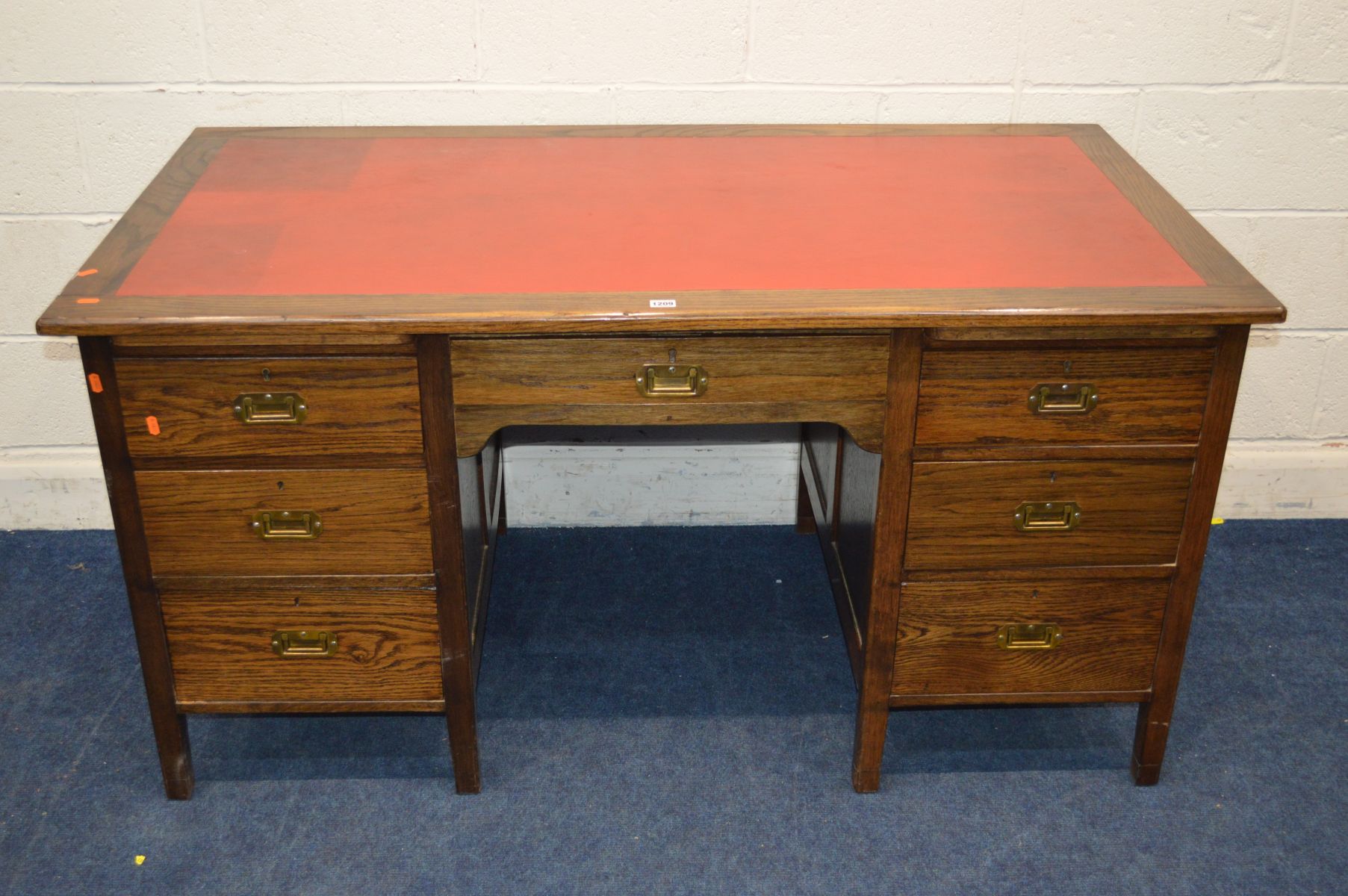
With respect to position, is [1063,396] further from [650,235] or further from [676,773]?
[676,773]

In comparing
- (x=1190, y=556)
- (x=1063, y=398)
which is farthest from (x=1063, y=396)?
(x=1190, y=556)

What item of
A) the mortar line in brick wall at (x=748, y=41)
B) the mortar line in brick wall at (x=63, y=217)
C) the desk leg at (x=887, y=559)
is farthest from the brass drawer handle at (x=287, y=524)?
the mortar line in brick wall at (x=748, y=41)

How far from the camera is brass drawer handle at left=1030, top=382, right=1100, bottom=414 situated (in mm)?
1625

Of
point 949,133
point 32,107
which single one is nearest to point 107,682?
point 32,107

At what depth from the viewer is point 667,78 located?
2.16 meters

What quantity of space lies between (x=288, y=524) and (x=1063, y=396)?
3.35 feet

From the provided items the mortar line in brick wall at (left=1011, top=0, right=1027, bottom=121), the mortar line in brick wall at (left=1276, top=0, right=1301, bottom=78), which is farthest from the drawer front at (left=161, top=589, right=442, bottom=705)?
the mortar line in brick wall at (left=1276, top=0, right=1301, bottom=78)

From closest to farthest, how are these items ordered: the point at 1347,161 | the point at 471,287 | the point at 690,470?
1. the point at 471,287
2. the point at 1347,161
3. the point at 690,470

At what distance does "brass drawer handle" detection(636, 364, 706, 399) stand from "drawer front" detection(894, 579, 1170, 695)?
42 cm

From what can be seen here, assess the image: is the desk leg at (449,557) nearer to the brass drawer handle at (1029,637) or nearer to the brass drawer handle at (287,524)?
the brass drawer handle at (287,524)

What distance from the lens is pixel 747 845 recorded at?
183 centimetres

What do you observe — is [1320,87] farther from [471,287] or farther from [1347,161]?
[471,287]

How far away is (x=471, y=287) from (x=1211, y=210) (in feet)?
4.69

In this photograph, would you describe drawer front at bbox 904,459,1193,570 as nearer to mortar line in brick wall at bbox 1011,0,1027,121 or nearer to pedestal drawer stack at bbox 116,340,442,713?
pedestal drawer stack at bbox 116,340,442,713
